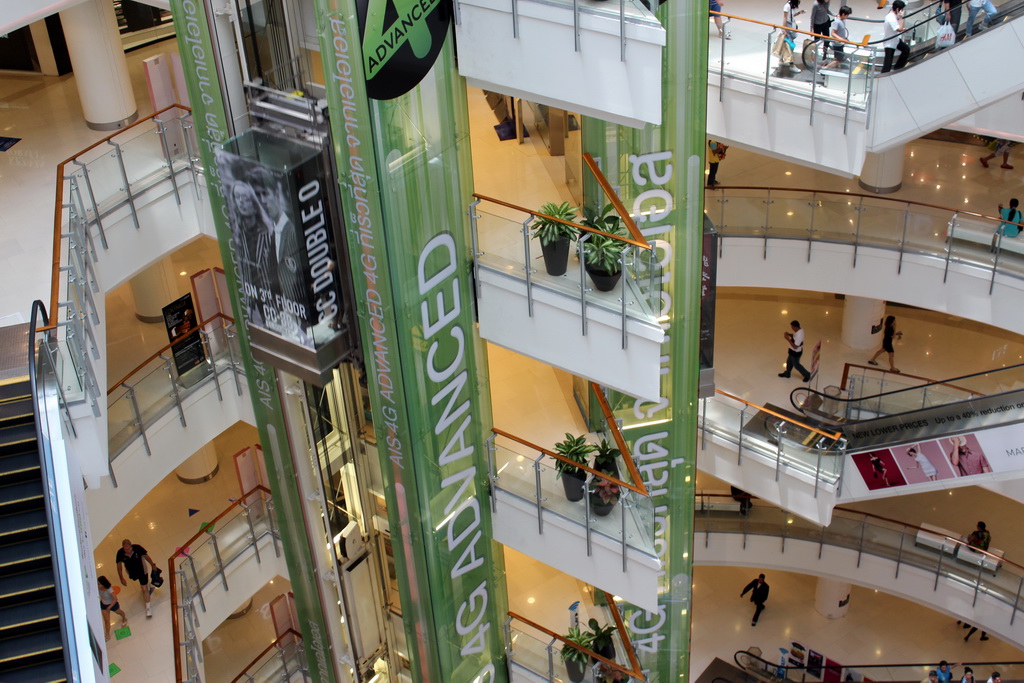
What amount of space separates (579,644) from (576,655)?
0.15 meters

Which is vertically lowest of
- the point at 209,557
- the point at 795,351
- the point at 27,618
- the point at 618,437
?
the point at 209,557

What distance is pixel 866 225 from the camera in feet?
53.1

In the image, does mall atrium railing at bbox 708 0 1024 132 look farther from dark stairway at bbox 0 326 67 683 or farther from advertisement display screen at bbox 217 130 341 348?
dark stairway at bbox 0 326 67 683

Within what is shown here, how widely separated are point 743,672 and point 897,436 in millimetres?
5592

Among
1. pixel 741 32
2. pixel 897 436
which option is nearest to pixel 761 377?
pixel 897 436

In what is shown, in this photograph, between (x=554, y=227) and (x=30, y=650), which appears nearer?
(x=30, y=650)

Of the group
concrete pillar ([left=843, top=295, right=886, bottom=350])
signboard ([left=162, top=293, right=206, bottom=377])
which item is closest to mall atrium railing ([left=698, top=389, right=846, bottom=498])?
concrete pillar ([left=843, top=295, right=886, bottom=350])

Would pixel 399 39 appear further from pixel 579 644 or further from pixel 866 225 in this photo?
pixel 866 225

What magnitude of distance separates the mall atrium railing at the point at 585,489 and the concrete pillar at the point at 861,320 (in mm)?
7802

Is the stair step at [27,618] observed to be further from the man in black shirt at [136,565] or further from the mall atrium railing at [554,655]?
the man in black shirt at [136,565]

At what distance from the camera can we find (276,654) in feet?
50.8

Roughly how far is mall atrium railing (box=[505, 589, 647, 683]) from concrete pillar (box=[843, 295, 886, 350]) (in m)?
7.69

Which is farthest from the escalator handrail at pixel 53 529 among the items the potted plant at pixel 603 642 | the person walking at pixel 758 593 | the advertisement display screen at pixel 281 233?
the person walking at pixel 758 593

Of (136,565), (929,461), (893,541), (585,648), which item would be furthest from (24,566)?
(893,541)
